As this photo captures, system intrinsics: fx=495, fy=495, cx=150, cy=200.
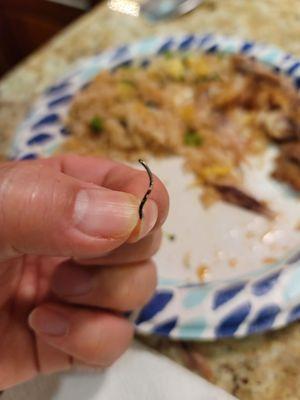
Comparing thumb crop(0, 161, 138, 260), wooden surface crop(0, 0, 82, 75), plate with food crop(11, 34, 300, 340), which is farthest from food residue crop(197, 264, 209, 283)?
wooden surface crop(0, 0, 82, 75)

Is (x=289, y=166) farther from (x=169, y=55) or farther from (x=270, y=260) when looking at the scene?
(x=169, y=55)

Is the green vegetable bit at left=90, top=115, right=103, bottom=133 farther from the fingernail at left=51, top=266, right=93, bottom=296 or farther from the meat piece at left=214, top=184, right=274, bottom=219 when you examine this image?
the fingernail at left=51, top=266, right=93, bottom=296

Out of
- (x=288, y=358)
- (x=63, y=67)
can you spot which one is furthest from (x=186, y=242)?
(x=63, y=67)

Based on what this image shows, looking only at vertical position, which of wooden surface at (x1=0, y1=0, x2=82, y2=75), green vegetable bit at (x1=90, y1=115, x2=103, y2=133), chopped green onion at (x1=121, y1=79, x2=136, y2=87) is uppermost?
chopped green onion at (x1=121, y1=79, x2=136, y2=87)

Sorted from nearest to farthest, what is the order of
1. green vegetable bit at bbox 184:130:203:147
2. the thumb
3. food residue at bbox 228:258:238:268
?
the thumb, food residue at bbox 228:258:238:268, green vegetable bit at bbox 184:130:203:147

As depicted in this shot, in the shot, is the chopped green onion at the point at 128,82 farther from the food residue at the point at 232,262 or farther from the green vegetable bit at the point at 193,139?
the food residue at the point at 232,262

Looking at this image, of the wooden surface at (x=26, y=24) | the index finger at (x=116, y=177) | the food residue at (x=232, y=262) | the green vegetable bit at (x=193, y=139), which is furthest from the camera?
the wooden surface at (x=26, y=24)

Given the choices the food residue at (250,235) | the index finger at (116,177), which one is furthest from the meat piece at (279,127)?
the index finger at (116,177)
